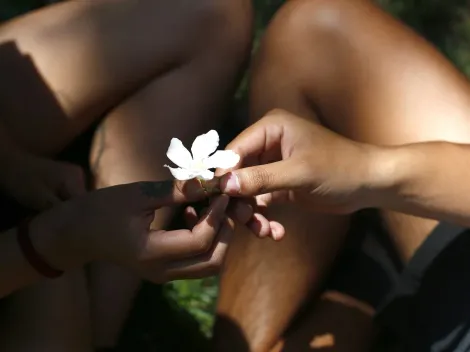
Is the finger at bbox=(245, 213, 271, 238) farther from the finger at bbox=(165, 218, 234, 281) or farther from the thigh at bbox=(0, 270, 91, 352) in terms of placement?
the thigh at bbox=(0, 270, 91, 352)

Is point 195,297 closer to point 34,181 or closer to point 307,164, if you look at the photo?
point 34,181

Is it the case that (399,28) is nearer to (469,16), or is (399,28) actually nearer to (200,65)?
(200,65)

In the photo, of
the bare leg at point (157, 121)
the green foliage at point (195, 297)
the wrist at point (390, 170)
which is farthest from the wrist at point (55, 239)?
the green foliage at point (195, 297)

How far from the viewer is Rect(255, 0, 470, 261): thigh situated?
886 mm

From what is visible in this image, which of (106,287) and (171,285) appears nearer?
(106,287)

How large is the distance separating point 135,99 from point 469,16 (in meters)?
0.71

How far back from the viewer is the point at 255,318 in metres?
0.97

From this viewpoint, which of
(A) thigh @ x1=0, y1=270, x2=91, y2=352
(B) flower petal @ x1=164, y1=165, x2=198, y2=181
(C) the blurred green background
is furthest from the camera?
(C) the blurred green background

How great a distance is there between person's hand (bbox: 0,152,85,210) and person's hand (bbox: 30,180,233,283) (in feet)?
0.45

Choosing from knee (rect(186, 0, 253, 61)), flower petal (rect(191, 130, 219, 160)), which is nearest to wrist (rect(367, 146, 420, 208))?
flower petal (rect(191, 130, 219, 160))

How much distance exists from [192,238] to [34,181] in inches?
11.7

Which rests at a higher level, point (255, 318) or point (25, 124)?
point (25, 124)

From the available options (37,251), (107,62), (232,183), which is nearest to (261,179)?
(232,183)

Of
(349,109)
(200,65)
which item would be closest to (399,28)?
(349,109)
